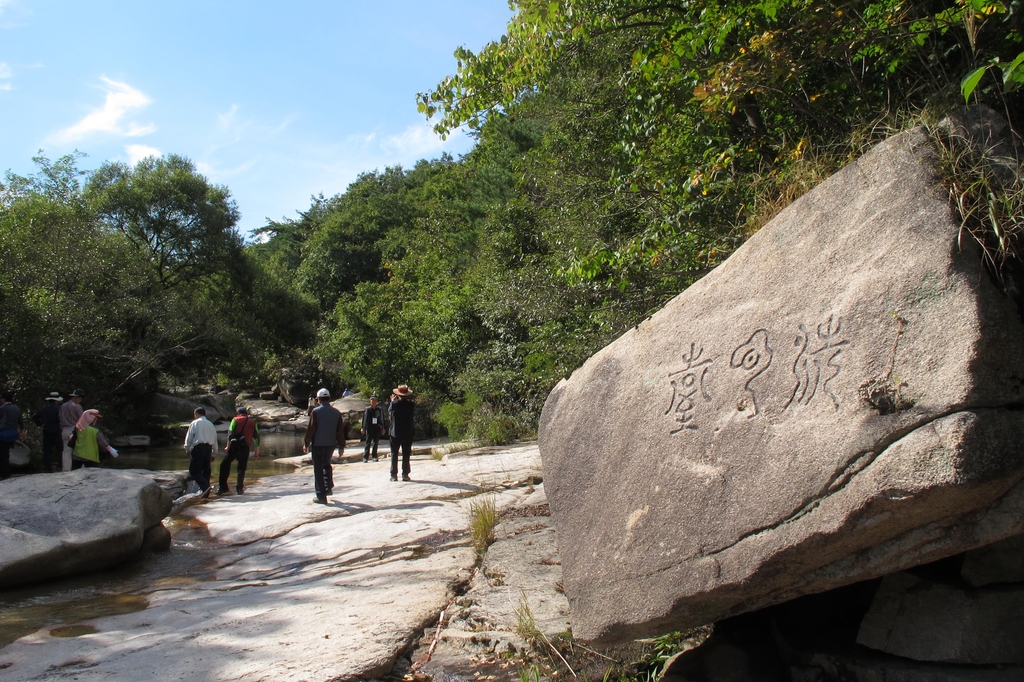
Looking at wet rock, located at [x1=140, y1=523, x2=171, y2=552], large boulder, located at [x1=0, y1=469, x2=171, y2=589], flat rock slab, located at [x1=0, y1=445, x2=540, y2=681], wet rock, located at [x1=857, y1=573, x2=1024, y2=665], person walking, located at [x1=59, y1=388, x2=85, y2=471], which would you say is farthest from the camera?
person walking, located at [x1=59, y1=388, x2=85, y2=471]

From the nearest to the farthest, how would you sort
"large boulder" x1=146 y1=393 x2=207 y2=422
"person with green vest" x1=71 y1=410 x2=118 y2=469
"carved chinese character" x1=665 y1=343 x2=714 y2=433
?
"carved chinese character" x1=665 y1=343 x2=714 y2=433 < "person with green vest" x1=71 y1=410 x2=118 y2=469 < "large boulder" x1=146 y1=393 x2=207 y2=422

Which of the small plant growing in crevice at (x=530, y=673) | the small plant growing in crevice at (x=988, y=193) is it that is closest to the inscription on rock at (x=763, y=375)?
the small plant growing in crevice at (x=988, y=193)

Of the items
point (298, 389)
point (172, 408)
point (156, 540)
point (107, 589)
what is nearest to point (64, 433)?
point (156, 540)

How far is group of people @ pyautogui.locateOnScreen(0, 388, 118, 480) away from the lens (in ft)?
39.8

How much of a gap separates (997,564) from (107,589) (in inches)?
292

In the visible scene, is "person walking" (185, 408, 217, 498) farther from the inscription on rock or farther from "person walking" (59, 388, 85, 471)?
the inscription on rock

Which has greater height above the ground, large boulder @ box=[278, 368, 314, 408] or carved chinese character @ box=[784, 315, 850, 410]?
large boulder @ box=[278, 368, 314, 408]

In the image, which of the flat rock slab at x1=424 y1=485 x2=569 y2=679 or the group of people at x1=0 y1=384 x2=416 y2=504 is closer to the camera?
the flat rock slab at x1=424 y1=485 x2=569 y2=679

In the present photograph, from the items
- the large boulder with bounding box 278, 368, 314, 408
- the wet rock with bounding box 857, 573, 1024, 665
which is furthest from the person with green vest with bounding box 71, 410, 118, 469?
the large boulder with bounding box 278, 368, 314, 408

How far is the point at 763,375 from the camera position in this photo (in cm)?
371

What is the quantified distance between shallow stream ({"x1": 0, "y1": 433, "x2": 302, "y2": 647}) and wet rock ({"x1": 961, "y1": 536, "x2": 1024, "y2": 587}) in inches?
229

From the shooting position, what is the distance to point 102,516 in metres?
8.11

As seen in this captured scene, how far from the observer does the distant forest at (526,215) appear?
5156 mm

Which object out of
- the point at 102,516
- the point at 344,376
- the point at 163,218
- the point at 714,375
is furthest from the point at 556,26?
the point at 163,218
